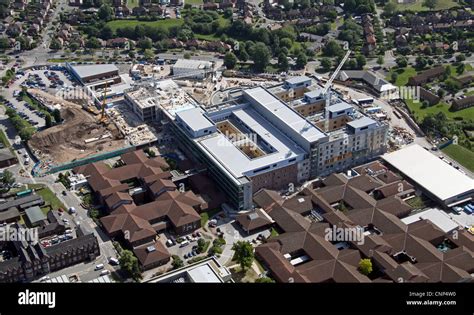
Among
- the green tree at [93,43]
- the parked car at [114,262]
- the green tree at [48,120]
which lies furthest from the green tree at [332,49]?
the parked car at [114,262]

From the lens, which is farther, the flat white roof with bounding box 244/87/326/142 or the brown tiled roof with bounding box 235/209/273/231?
the flat white roof with bounding box 244/87/326/142

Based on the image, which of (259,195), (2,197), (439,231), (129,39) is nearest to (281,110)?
(259,195)

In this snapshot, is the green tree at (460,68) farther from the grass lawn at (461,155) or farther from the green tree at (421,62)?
the grass lawn at (461,155)

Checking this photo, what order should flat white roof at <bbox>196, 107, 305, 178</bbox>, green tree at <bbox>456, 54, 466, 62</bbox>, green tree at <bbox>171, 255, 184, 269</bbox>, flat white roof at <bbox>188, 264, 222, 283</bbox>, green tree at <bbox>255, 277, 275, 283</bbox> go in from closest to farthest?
flat white roof at <bbox>188, 264, 222, 283</bbox>
green tree at <bbox>255, 277, 275, 283</bbox>
green tree at <bbox>171, 255, 184, 269</bbox>
flat white roof at <bbox>196, 107, 305, 178</bbox>
green tree at <bbox>456, 54, 466, 62</bbox>

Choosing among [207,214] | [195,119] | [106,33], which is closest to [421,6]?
[106,33]

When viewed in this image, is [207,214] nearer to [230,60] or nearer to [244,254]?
[244,254]

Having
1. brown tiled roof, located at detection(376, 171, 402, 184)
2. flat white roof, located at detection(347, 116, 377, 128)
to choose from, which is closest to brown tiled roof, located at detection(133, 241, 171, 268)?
brown tiled roof, located at detection(376, 171, 402, 184)

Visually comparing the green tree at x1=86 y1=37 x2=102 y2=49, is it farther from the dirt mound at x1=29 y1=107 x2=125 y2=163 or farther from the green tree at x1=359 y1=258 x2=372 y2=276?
the green tree at x1=359 y1=258 x2=372 y2=276
